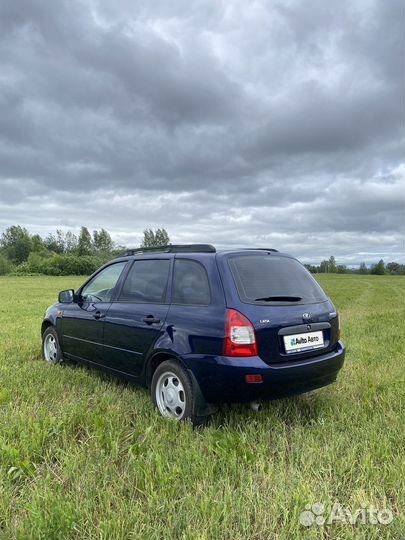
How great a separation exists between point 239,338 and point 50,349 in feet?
12.8

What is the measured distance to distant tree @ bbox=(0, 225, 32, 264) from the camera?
330 feet

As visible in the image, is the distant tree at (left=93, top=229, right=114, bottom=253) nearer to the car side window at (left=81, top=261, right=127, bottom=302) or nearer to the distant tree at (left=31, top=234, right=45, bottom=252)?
the distant tree at (left=31, top=234, right=45, bottom=252)

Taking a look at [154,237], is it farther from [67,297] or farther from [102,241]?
[67,297]

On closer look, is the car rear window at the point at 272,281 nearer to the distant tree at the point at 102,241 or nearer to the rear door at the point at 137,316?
the rear door at the point at 137,316

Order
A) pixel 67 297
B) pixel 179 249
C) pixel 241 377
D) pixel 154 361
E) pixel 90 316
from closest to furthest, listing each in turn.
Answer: pixel 241 377
pixel 154 361
pixel 179 249
pixel 90 316
pixel 67 297

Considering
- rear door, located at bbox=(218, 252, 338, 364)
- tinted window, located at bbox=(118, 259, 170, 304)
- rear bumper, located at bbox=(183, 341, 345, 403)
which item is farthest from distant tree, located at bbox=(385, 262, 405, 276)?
rear bumper, located at bbox=(183, 341, 345, 403)

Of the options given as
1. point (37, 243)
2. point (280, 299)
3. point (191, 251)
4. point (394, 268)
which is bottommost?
point (394, 268)

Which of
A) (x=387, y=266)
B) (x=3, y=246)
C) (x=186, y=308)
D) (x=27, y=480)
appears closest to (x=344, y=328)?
(x=186, y=308)

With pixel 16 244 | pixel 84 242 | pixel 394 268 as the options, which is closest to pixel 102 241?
pixel 84 242

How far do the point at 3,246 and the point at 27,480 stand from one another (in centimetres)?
11559

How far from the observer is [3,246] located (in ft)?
345

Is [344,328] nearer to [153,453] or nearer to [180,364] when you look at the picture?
[180,364]

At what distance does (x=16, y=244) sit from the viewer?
4023 inches

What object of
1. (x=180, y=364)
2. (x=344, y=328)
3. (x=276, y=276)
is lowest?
(x=344, y=328)
